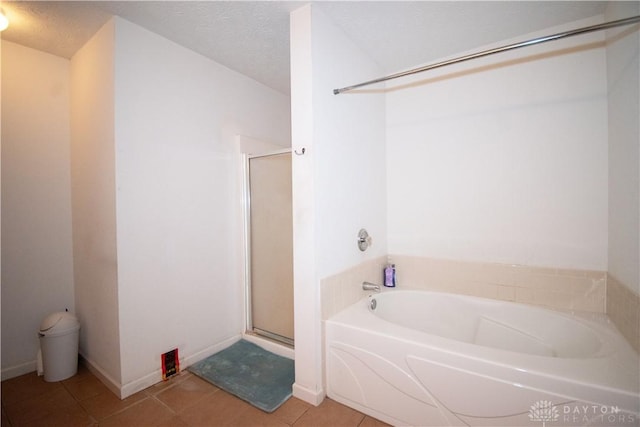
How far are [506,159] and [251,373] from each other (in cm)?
239

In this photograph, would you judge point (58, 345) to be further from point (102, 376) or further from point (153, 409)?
point (153, 409)

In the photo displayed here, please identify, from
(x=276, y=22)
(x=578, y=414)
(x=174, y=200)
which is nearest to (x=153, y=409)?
(x=174, y=200)

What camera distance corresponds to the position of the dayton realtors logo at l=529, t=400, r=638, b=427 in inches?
37.5

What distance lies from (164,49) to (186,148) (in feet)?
2.27

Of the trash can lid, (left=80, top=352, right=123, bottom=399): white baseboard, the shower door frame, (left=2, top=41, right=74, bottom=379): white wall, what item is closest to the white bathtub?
the shower door frame

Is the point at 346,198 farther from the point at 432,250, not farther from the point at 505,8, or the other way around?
the point at 505,8

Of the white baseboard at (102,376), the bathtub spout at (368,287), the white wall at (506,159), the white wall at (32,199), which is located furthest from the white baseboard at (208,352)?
the white wall at (506,159)

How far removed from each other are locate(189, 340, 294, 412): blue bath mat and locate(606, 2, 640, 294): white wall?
6.50ft

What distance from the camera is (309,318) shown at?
5.09 ft

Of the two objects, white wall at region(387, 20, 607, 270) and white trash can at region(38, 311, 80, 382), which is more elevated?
white wall at region(387, 20, 607, 270)

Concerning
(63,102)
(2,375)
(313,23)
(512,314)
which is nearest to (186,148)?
(63,102)

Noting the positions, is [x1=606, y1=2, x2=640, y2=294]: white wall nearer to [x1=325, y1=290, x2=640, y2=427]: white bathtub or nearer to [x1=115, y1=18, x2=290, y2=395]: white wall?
[x1=325, y1=290, x2=640, y2=427]: white bathtub

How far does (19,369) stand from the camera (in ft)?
6.02

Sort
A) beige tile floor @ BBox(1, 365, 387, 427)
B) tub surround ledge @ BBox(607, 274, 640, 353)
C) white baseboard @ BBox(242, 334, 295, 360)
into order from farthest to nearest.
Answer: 1. white baseboard @ BBox(242, 334, 295, 360)
2. beige tile floor @ BBox(1, 365, 387, 427)
3. tub surround ledge @ BBox(607, 274, 640, 353)
